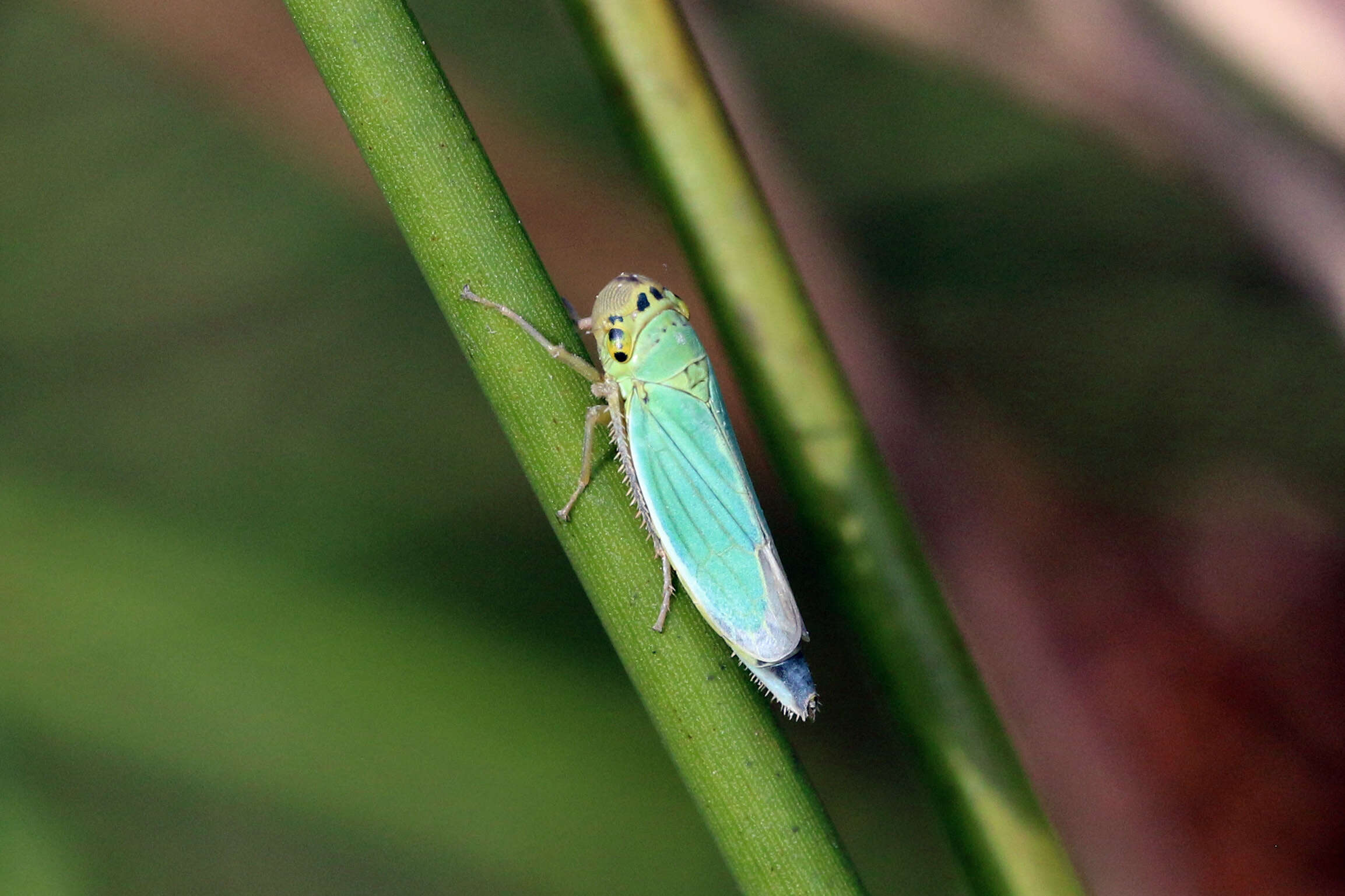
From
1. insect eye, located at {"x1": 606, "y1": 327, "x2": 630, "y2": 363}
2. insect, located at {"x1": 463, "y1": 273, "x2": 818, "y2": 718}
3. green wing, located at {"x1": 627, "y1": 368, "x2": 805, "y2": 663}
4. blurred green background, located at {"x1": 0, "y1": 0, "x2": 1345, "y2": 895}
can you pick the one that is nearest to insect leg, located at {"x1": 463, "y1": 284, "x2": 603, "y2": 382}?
insect, located at {"x1": 463, "y1": 273, "x2": 818, "y2": 718}

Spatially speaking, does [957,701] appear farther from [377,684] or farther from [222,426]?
[222,426]

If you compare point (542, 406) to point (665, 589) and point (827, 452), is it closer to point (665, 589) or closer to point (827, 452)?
point (665, 589)

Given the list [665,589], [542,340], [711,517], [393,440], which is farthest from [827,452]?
[393,440]

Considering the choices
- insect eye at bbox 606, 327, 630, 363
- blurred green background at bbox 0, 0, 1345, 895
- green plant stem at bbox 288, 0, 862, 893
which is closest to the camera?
green plant stem at bbox 288, 0, 862, 893

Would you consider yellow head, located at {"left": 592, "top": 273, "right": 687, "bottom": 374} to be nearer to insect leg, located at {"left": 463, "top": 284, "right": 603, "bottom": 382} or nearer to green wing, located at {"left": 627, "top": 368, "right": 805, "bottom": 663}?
green wing, located at {"left": 627, "top": 368, "right": 805, "bottom": 663}

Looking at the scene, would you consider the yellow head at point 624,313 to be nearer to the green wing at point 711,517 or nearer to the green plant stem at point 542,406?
the green wing at point 711,517

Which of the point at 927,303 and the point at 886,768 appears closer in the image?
the point at 886,768

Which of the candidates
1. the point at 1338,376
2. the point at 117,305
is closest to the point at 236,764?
the point at 117,305
